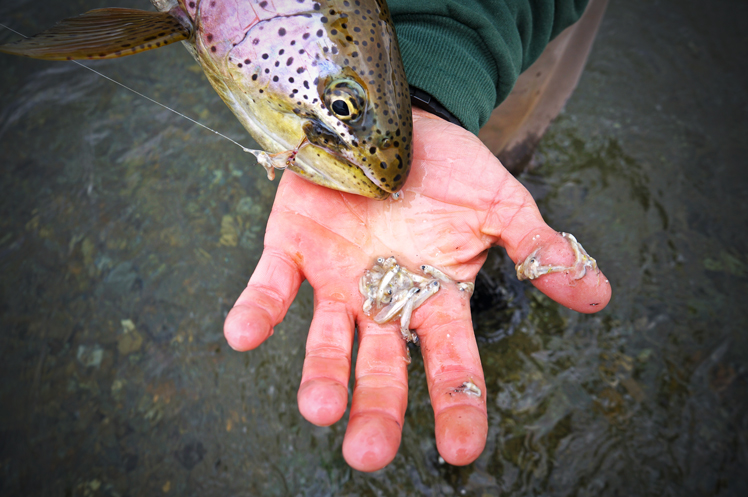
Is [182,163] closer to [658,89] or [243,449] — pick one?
[243,449]

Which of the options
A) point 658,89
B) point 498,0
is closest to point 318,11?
point 498,0

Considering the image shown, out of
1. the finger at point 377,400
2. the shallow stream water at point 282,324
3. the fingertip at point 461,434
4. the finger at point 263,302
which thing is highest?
the finger at point 263,302

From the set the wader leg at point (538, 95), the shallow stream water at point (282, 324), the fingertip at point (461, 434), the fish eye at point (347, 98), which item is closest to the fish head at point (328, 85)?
the fish eye at point (347, 98)

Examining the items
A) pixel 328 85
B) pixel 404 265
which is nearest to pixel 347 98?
pixel 328 85

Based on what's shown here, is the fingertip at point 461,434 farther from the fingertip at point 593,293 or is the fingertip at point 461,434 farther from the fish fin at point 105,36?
the fish fin at point 105,36

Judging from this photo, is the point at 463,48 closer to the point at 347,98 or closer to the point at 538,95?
the point at 347,98

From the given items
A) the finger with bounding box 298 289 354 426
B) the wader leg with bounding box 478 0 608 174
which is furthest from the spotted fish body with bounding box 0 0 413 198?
the wader leg with bounding box 478 0 608 174

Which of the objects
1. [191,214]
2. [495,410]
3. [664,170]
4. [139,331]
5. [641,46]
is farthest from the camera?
[641,46]

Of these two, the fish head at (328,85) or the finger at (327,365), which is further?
the fish head at (328,85)
